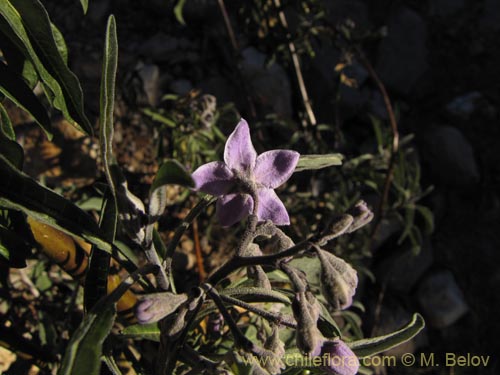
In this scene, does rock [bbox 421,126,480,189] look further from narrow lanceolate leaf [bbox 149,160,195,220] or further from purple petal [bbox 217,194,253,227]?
narrow lanceolate leaf [bbox 149,160,195,220]

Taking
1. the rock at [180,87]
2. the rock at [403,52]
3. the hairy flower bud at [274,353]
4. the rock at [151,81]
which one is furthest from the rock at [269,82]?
the hairy flower bud at [274,353]

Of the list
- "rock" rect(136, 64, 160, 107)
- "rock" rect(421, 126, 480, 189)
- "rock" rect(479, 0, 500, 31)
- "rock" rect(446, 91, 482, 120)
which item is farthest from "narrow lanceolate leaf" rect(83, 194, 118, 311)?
"rock" rect(479, 0, 500, 31)

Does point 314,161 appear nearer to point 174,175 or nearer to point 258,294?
point 258,294

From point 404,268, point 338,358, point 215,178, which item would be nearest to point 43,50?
point 215,178

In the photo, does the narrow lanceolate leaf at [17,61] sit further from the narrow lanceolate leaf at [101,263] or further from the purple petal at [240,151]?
the purple petal at [240,151]

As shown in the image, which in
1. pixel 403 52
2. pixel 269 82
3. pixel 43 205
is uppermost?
pixel 43 205
